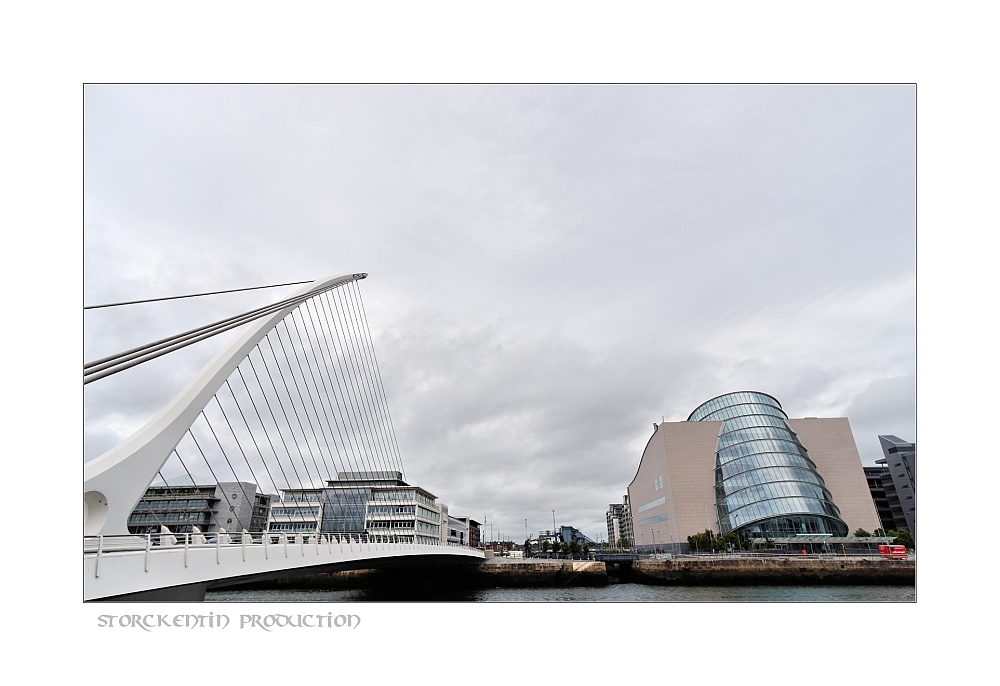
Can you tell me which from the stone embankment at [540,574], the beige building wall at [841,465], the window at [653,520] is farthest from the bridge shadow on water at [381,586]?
the beige building wall at [841,465]

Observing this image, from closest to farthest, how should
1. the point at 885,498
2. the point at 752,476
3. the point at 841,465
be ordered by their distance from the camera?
the point at 752,476 → the point at 841,465 → the point at 885,498

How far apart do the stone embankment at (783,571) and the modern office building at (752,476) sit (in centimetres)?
1415

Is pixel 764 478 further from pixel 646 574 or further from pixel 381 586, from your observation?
pixel 381 586

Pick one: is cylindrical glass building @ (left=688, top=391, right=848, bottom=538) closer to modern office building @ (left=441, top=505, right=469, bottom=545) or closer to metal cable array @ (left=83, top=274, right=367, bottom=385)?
modern office building @ (left=441, top=505, right=469, bottom=545)

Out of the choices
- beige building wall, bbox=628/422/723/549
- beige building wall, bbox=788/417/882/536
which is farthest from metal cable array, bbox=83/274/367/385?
beige building wall, bbox=788/417/882/536

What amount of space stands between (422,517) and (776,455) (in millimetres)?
32410

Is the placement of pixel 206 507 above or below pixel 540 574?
above

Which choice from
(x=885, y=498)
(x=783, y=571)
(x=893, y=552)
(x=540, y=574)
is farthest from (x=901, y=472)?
(x=540, y=574)

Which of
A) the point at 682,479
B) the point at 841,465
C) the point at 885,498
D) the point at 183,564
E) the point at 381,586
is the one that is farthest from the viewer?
the point at 885,498

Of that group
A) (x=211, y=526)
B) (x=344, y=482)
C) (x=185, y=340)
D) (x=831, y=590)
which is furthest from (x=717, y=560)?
(x=211, y=526)

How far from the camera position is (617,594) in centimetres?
3106

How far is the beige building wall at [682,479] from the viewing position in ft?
168

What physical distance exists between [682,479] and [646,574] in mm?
18897

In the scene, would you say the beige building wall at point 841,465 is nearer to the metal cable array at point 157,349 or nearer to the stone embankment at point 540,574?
the stone embankment at point 540,574
